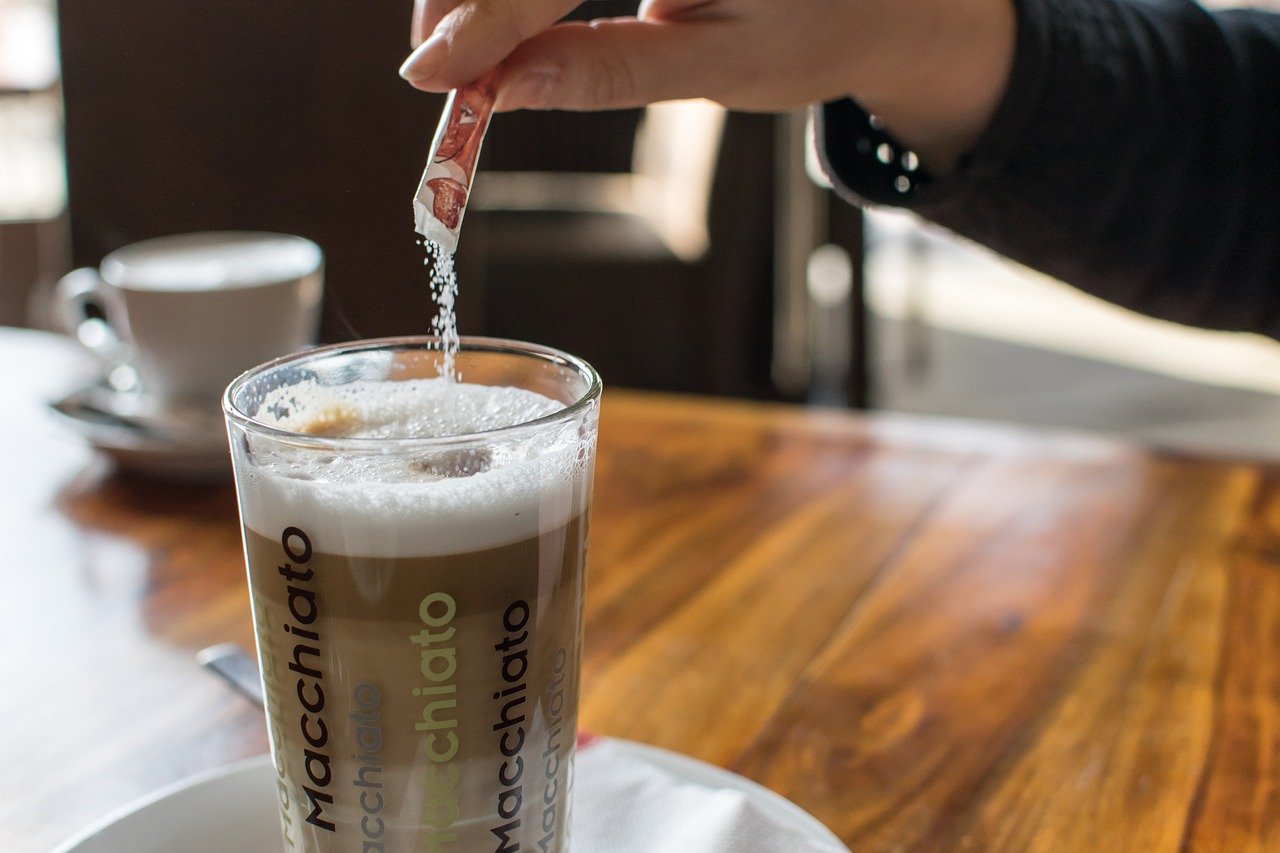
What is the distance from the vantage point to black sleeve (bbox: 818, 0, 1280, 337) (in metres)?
0.82

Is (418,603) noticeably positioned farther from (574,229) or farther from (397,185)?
(574,229)

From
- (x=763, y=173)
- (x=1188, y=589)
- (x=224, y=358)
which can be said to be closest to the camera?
(x=1188, y=589)

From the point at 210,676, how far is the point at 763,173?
7.47 feet

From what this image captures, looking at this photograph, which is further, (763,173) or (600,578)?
(763,173)

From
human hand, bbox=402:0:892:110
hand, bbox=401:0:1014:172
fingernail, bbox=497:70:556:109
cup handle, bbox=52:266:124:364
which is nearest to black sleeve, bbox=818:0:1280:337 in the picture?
hand, bbox=401:0:1014:172

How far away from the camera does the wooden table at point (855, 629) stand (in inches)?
23.3

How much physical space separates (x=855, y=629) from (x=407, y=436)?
1.25ft

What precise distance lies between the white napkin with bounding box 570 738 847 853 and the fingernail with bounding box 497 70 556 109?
304mm

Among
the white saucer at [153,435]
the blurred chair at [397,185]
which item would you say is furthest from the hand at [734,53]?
the white saucer at [153,435]

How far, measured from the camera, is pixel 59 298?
3.85 feet

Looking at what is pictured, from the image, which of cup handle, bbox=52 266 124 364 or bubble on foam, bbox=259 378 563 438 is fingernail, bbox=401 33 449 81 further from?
cup handle, bbox=52 266 124 364

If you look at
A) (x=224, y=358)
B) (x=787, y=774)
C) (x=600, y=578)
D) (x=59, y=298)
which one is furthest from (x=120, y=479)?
(x=787, y=774)

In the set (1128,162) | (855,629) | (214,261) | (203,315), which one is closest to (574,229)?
(214,261)

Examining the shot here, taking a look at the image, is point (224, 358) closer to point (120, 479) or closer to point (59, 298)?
point (120, 479)
